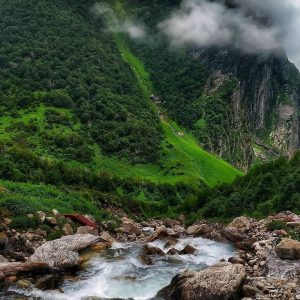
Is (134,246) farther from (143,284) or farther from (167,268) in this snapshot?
(143,284)

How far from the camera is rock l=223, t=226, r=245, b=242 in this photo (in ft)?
157

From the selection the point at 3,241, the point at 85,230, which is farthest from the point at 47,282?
the point at 85,230

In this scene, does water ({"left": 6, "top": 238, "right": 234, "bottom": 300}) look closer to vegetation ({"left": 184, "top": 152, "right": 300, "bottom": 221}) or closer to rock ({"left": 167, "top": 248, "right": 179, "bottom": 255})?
rock ({"left": 167, "top": 248, "right": 179, "bottom": 255})

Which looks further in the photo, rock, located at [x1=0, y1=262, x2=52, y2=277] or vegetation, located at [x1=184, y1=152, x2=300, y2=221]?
vegetation, located at [x1=184, y1=152, x2=300, y2=221]

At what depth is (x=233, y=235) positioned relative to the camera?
160 feet

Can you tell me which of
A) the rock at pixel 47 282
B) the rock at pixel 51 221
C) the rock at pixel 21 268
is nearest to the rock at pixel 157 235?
the rock at pixel 51 221

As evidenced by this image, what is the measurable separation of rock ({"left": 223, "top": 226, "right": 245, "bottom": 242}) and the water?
1.22 metres

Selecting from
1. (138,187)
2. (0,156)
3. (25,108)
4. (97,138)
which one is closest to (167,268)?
(0,156)

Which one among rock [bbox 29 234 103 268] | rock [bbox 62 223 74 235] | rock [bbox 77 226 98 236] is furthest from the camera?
rock [bbox 77 226 98 236]

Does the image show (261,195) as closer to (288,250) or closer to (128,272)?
(288,250)

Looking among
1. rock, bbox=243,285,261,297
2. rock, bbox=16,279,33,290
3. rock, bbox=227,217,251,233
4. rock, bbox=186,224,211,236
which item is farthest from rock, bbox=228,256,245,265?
rock, bbox=186,224,211,236

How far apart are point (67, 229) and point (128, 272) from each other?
14753 mm

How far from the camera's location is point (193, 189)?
511 feet

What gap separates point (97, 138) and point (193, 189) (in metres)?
44.0
